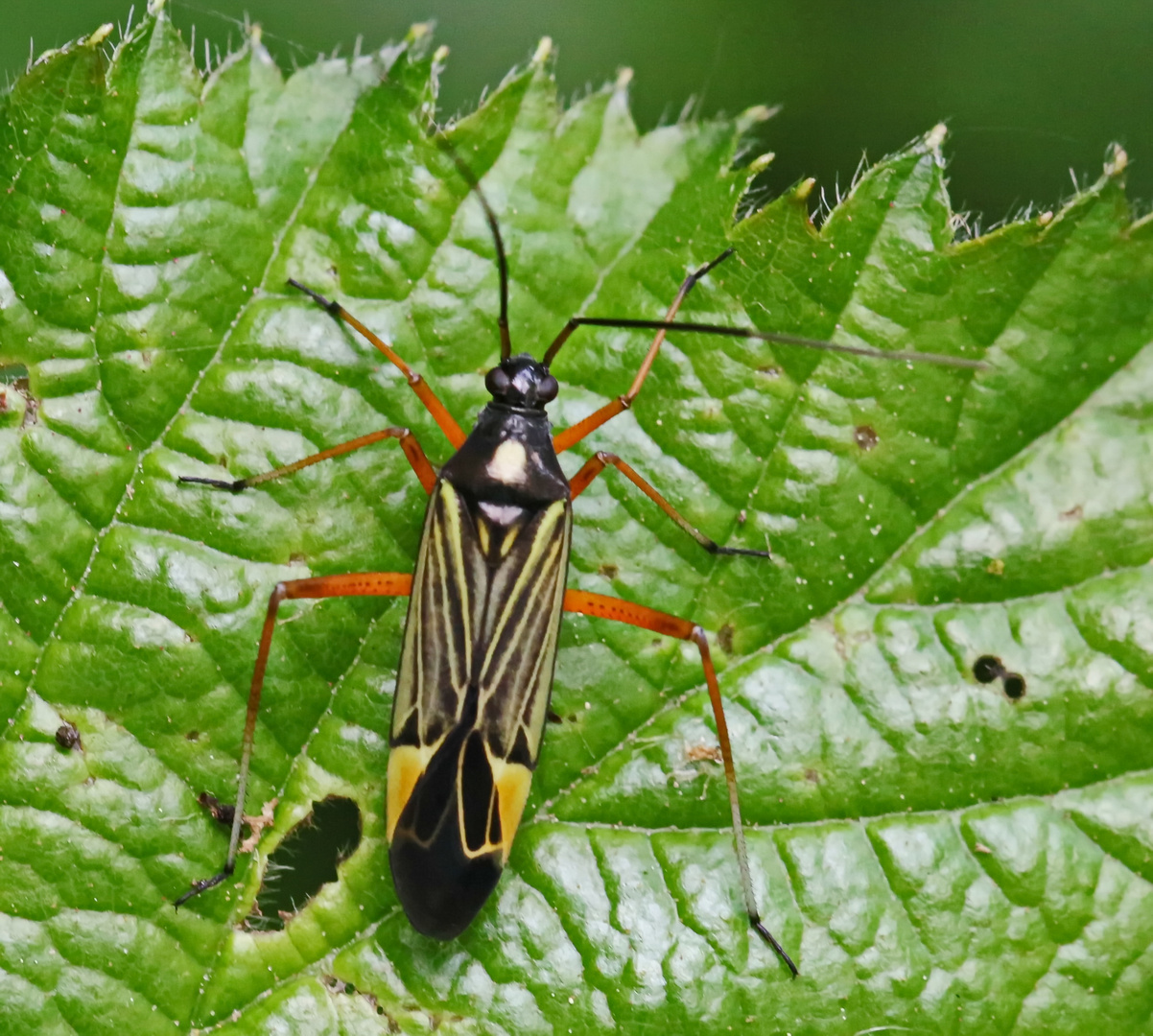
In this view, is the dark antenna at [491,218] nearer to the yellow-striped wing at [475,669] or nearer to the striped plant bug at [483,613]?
the striped plant bug at [483,613]

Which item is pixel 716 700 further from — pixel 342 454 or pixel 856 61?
pixel 856 61

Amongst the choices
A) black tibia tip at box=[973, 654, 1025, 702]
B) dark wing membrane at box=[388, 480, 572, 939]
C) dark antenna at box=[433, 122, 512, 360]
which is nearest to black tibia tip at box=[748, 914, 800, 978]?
dark wing membrane at box=[388, 480, 572, 939]

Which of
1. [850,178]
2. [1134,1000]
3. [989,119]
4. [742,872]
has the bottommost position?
[1134,1000]

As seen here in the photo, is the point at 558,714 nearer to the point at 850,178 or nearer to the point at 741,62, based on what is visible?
the point at 850,178

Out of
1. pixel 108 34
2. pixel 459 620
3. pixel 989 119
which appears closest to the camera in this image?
pixel 108 34

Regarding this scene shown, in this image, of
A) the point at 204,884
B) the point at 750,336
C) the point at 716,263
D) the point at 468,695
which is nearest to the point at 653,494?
the point at 750,336

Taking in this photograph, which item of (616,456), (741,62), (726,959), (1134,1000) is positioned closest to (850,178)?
(616,456)
